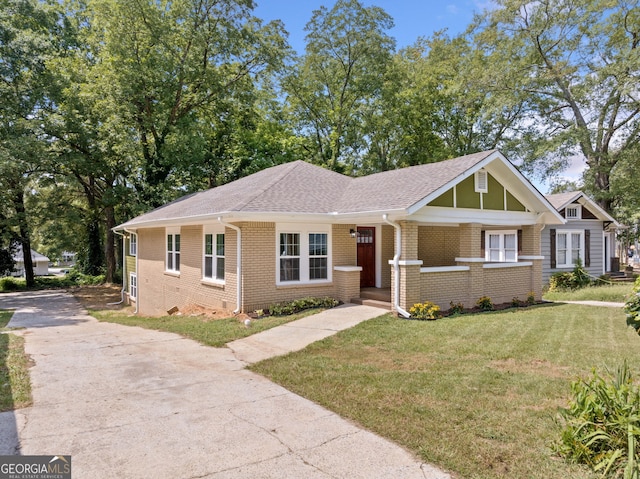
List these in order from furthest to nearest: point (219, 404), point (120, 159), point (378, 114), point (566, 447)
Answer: point (378, 114), point (120, 159), point (219, 404), point (566, 447)

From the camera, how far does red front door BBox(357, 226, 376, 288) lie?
13930 millimetres

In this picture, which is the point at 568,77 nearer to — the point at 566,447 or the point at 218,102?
the point at 218,102

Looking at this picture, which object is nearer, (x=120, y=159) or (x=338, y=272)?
(x=338, y=272)

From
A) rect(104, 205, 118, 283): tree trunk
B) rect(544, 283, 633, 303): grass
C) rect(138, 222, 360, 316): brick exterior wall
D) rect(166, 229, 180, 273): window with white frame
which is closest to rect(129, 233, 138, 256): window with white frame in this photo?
rect(166, 229, 180, 273): window with white frame

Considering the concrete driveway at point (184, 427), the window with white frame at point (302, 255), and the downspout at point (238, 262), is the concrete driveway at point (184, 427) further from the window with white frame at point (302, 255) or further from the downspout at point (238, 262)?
the window with white frame at point (302, 255)

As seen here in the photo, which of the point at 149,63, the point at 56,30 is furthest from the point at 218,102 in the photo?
the point at 56,30

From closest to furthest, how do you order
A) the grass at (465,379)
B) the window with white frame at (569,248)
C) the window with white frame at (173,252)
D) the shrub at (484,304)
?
the grass at (465,379), the shrub at (484,304), the window with white frame at (173,252), the window with white frame at (569,248)

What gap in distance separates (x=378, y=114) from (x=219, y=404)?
93.7 feet

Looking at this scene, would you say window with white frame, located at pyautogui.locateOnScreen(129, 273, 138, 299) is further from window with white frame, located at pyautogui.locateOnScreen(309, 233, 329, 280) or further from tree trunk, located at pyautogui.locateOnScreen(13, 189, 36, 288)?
window with white frame, located at pyautogui.locateOnScreen(309, 233, 329, 280)

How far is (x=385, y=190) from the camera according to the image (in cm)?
1264

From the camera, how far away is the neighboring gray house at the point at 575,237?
63.7 ft

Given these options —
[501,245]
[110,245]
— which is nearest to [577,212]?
[501,245]

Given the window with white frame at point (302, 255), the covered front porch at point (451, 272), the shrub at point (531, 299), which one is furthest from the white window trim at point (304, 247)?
the shrub at point (531, 299)

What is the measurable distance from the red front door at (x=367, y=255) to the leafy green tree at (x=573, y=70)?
654 inches
